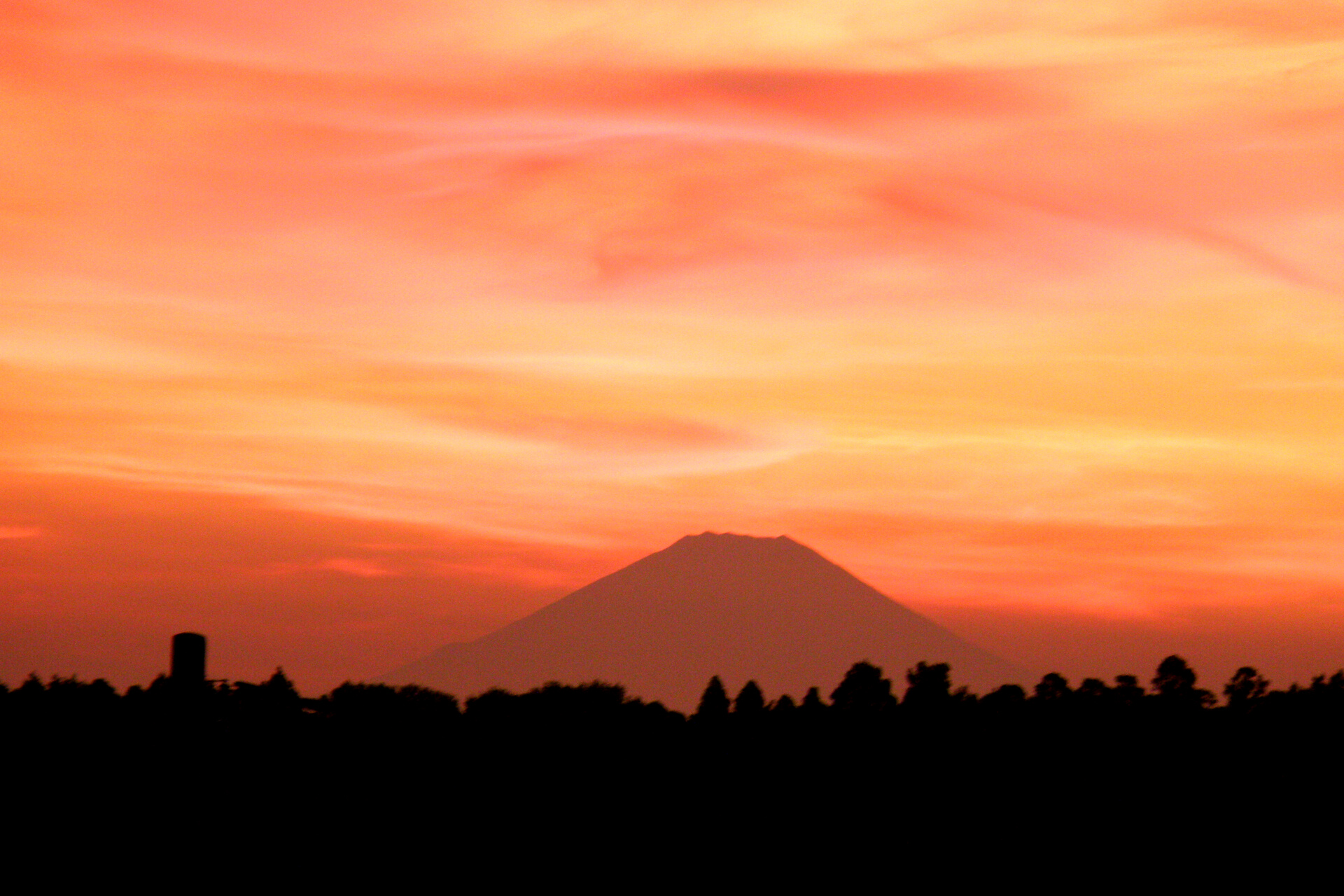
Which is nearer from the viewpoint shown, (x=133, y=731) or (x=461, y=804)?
(x=133, y=731)

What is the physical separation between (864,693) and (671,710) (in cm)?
892

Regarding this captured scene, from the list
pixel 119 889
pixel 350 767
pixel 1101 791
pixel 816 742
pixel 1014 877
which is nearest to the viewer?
pixel 119 889

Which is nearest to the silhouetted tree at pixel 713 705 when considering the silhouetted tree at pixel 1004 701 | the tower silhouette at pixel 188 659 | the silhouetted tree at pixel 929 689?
the silhouetted tree at pixel 929 689

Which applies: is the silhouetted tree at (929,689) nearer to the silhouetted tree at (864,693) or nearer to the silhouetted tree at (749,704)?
the silhouetted tree at (864,693)

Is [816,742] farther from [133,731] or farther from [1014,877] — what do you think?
[133,731]

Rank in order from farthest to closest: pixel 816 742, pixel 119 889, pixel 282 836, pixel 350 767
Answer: pixel 816 742 < pixel 350 767 < pixel 282 836 < pixel 119 889

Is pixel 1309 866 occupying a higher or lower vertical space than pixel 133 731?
lower

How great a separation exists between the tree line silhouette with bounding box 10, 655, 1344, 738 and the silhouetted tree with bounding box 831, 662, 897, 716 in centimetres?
5

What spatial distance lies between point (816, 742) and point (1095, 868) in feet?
19.0

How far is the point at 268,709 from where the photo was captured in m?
20.5

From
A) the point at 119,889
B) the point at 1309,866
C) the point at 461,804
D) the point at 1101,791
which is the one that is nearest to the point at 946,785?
the point at 1101,791

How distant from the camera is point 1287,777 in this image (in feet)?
95.2

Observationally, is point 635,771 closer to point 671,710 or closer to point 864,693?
point 671,710

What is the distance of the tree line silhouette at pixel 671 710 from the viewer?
21.0 m
